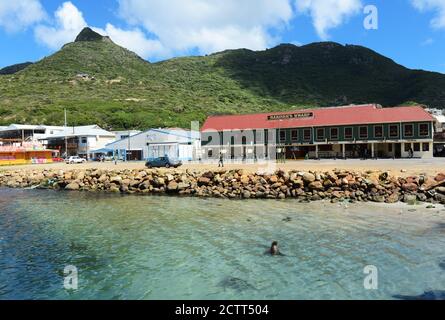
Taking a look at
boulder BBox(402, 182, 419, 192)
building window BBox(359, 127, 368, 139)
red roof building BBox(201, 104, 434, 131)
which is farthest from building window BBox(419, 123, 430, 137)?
boulder BBox(402, 182, 419, 192)

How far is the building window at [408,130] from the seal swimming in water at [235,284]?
49.0 metres

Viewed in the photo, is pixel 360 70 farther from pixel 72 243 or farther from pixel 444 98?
pixel 72 243

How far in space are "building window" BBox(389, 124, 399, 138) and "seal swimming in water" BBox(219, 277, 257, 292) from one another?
160ft

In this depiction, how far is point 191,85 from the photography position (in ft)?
513

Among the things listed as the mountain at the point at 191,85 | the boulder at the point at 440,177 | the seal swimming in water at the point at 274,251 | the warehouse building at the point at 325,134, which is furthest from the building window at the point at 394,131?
the mountain at the point at 191,85

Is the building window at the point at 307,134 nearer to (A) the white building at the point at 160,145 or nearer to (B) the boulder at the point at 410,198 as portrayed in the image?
(A) the white building at the point at 160,145

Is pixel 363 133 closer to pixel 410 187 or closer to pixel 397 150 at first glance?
pixel 397 150

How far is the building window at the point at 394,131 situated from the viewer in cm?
5375

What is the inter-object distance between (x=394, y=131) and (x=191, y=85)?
11188 centimetres

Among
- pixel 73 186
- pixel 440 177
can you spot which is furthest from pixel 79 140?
pixel 440 177

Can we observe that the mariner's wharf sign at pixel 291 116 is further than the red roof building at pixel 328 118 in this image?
Yes

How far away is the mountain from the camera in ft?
379

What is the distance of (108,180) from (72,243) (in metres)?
21.3

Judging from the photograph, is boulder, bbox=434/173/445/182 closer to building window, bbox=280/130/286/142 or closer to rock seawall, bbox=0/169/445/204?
rock seawall, bbox=0/169/445/204
